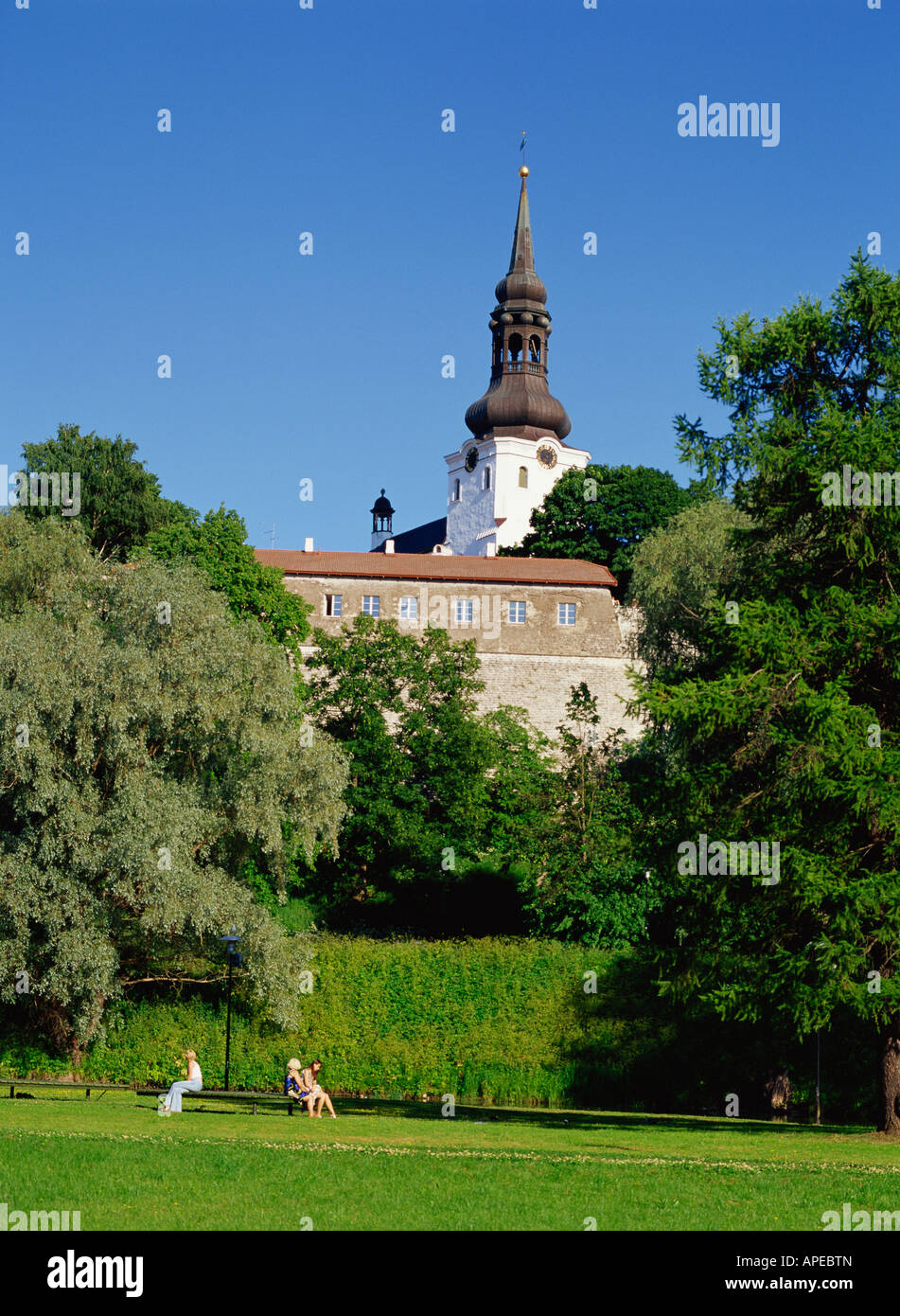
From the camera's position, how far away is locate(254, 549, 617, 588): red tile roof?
64438mm

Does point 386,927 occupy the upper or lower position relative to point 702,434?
lower

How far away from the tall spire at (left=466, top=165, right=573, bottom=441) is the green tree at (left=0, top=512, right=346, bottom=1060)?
76.7 m

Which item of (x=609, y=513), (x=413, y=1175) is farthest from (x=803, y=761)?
(x=609, y=513)

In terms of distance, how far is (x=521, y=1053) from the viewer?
113ft

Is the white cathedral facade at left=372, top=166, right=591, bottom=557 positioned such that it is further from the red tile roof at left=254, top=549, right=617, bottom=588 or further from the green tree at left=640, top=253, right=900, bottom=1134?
the green tree at left=640, top=253, right=900, bottom=1134

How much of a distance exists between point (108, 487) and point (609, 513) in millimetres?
30785

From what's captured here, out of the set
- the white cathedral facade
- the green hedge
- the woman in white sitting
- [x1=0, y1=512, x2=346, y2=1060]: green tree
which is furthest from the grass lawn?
the white cathedral facade

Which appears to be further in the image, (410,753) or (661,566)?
(410,753)

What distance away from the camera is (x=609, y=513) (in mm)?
81875

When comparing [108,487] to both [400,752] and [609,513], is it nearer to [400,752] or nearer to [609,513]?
[400,752]

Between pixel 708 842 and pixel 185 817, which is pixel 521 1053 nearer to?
pixel 185 817

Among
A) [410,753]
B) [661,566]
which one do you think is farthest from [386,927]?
[661,566]

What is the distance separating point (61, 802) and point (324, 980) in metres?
8.41
